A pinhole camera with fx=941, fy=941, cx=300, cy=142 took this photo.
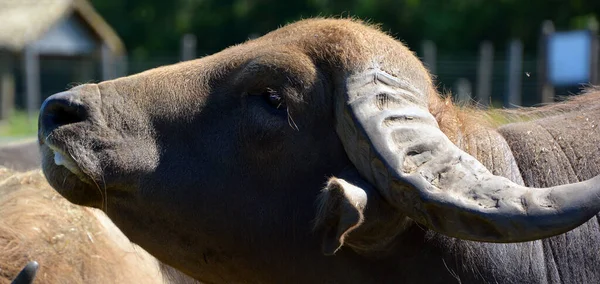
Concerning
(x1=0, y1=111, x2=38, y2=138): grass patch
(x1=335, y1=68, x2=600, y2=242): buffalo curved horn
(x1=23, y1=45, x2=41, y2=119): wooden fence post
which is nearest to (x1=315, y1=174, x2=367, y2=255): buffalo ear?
(x1=335, y1=68, x2=600, y2=242): buffalo curved horn

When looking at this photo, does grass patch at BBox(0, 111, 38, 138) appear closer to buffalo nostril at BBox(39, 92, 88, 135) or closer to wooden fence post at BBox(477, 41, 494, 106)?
wooden fence post at BBox(477, 41, 494, 106)

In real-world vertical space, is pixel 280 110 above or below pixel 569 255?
above

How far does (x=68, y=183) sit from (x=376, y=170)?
1354mm

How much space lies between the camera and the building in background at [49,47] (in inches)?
1481

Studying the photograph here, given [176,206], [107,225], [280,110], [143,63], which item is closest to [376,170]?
[280,110]

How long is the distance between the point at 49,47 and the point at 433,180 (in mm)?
39925

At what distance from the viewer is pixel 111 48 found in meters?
42.8

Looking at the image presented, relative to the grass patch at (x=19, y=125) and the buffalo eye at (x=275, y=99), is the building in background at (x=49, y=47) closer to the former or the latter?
the grass patch at (x=19, y=125)

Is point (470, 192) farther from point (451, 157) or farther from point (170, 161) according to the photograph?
point (170, 161)

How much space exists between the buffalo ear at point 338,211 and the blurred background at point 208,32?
77.7 feet

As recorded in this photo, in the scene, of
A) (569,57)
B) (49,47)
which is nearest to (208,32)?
(49,47)

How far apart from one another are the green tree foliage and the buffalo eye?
103 ft

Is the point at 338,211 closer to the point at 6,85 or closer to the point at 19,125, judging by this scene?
the point at 19,125

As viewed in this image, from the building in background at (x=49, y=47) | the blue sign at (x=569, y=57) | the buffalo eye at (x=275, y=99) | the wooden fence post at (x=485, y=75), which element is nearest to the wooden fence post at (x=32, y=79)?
the building in background at (x=49, y=47)
